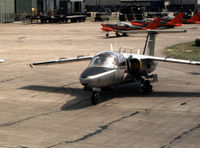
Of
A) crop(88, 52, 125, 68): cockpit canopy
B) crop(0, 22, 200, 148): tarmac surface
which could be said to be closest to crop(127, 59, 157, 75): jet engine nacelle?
crop(88, 52, 125, 68): cockpit canopy

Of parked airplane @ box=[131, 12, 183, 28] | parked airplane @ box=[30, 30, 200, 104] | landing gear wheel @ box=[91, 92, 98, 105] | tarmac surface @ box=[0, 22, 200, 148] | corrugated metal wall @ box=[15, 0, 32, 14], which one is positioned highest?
corrugated metal wall @ box=[15, 0, 32, 14]

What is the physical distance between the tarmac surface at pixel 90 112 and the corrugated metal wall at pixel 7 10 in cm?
6431

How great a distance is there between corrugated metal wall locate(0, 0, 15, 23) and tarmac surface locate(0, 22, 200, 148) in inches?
2532

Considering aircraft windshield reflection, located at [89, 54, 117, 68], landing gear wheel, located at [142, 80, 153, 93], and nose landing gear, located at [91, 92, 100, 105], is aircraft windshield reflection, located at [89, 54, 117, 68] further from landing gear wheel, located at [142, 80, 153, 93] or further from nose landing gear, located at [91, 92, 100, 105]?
landing gear wheel, located at [142, 80, 153, 93]

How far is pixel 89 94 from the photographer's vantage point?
23703mm

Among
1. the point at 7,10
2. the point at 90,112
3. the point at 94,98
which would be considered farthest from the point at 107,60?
the point at 7,10

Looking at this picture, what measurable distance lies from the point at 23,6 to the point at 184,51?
69.2 m

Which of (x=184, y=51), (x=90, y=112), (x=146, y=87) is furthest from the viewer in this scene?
(x=184, y=51)

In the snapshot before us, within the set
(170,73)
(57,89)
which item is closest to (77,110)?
(57,89)

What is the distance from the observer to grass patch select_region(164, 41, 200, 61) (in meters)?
39.4

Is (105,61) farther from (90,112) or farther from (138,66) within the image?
(90,112)

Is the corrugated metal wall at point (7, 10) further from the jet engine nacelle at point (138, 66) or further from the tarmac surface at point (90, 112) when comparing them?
the jet engine nacelle at point (138, 66)

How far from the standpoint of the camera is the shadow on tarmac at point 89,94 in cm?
2142

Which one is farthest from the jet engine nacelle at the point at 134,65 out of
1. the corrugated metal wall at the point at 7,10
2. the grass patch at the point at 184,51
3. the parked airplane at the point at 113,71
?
the corrugated metal wall at the point at 7,10
